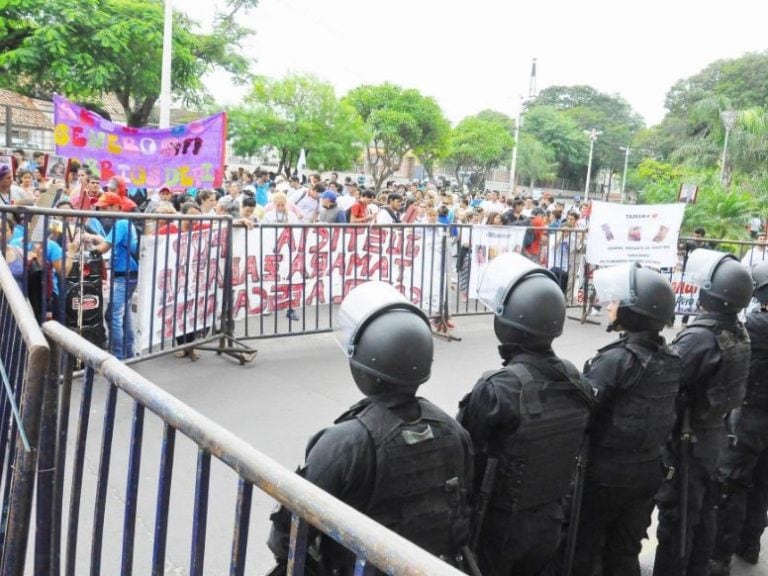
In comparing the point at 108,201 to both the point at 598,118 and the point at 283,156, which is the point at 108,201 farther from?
the point at 598,118

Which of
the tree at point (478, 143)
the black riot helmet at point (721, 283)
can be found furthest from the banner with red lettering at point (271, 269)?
the tree at point (478, 143)

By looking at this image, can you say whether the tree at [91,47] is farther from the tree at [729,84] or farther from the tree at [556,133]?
the tree at [556,133]

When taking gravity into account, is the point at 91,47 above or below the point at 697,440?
above

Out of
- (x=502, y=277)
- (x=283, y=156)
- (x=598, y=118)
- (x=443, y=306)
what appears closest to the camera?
(x=502, y=277)

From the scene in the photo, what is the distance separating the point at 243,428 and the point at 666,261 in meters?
6.44

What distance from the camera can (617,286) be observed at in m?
3.19

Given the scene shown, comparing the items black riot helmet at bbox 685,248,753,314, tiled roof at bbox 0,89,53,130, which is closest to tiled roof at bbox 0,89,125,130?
tiled roof at bbox 0,89,53,130

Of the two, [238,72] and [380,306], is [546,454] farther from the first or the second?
[238,72]

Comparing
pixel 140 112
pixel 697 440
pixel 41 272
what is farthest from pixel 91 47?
pixel 697 440

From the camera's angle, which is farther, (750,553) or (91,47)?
(91,47)

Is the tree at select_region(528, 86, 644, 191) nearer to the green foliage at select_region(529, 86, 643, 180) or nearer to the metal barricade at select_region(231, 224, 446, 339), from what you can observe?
the green foliage at select_region(529, 86, 643, 180)

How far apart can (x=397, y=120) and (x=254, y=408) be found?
4183 centimetres

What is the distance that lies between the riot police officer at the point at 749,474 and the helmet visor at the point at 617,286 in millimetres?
1306

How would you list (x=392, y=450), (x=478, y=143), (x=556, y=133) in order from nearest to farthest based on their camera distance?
(x=392, y=450)
(x=478, y=143)
(x=556, y=133)
